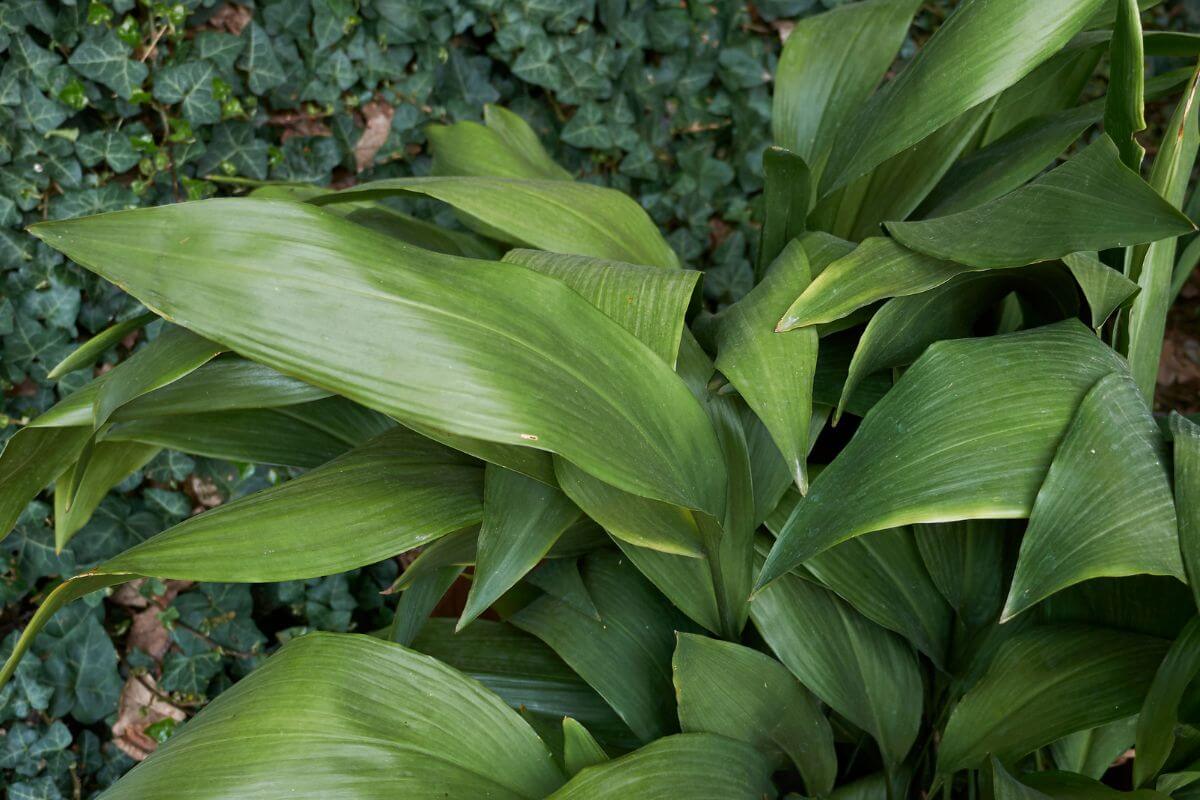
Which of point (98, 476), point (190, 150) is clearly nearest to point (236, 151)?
point (190, 150)

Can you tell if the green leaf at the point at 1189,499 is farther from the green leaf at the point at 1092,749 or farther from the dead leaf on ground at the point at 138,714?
the dead leaf on ground at the point at 138,714

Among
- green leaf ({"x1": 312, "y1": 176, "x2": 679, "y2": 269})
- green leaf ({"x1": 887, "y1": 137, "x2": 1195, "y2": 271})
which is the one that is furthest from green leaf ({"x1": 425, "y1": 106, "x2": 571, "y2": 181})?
green leaf ({"x1": 887, "y1": 137, "x2": 1195, "y2": 271})

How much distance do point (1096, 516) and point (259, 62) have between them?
1.25m

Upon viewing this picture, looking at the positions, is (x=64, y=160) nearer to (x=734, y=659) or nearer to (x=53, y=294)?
(x=53, y=294)

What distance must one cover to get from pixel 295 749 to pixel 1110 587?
60 cm

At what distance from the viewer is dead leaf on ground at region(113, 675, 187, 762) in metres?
1.30

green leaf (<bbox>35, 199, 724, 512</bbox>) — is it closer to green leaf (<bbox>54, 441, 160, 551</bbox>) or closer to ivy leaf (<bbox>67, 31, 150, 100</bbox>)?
green leaf (<bbox>54, 441, 160, 551</bbox>)

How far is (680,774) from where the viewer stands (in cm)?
68

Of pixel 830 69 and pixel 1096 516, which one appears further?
pixel 830 69

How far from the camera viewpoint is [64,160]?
4.13 feet

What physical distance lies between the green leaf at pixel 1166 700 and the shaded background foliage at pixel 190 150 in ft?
3.37

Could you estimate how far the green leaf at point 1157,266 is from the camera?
0.75m

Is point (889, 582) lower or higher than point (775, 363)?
lower

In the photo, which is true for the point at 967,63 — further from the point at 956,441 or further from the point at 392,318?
the point at 392,318
